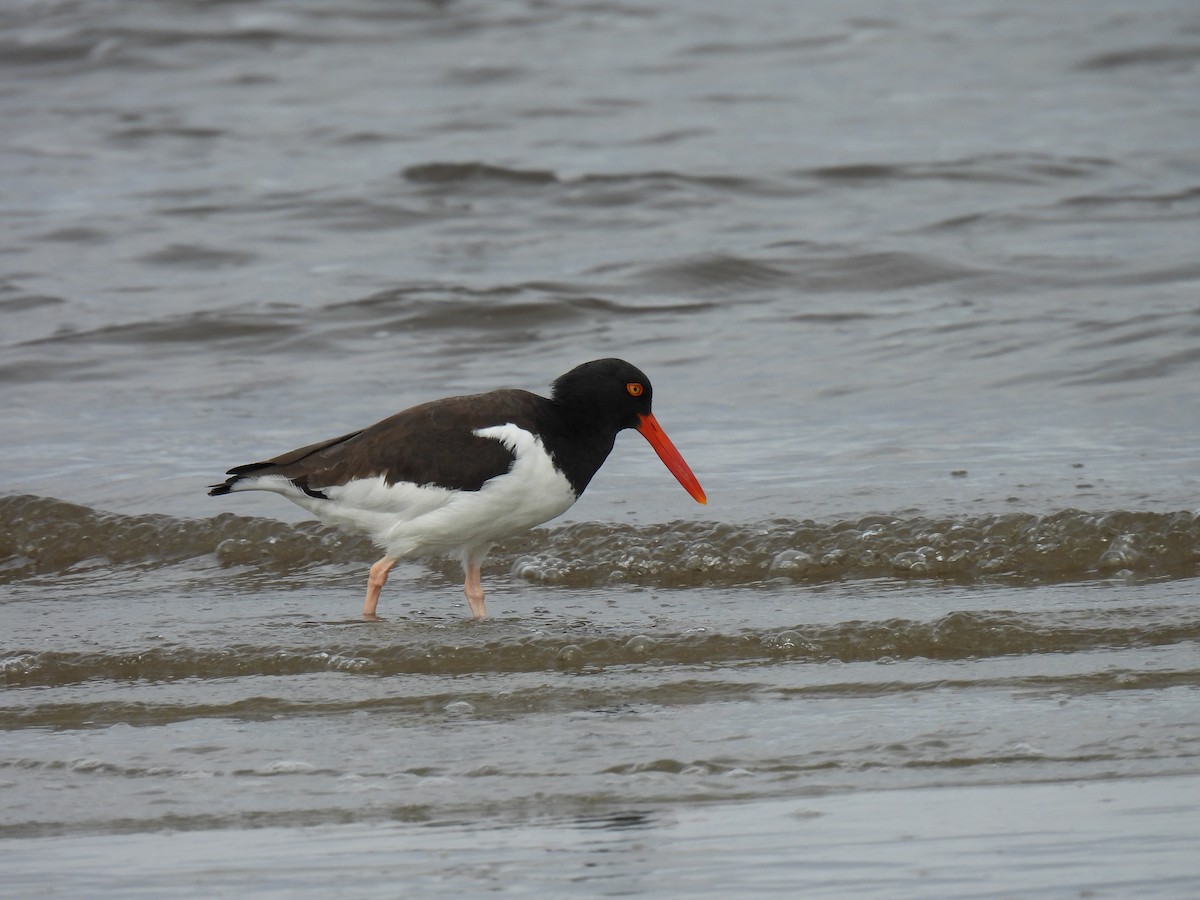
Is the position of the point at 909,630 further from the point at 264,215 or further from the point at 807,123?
the point at 807,123

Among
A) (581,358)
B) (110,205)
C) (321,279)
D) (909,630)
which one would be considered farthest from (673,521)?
(110,205)

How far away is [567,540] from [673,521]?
1.58 ft

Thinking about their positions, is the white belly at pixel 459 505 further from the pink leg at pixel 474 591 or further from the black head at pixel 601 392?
the black head at pixel 601 392

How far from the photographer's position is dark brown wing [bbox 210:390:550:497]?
598cm

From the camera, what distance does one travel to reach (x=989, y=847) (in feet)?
12.0

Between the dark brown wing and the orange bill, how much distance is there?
52 cm

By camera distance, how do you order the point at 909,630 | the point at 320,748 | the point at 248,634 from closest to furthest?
the point at 320,748, the point at 909,630, the point at 248,634

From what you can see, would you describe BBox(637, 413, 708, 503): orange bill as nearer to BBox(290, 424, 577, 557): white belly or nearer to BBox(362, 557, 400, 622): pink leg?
BBox(290, 424, 577, 557): white belly

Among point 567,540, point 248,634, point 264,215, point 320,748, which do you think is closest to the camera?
point 320,748

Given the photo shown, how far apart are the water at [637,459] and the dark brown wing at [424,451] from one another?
561 millimetres

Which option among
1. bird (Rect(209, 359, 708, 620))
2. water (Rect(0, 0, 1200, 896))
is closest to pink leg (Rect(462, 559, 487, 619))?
bird (Rect(209, 359, 708, 620))

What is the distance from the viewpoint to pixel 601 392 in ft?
20.8

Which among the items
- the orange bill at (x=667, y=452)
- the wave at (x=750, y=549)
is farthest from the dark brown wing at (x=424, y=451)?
the wave at (x=750, y=549)

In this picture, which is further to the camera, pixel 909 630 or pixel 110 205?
pixel 110 205
